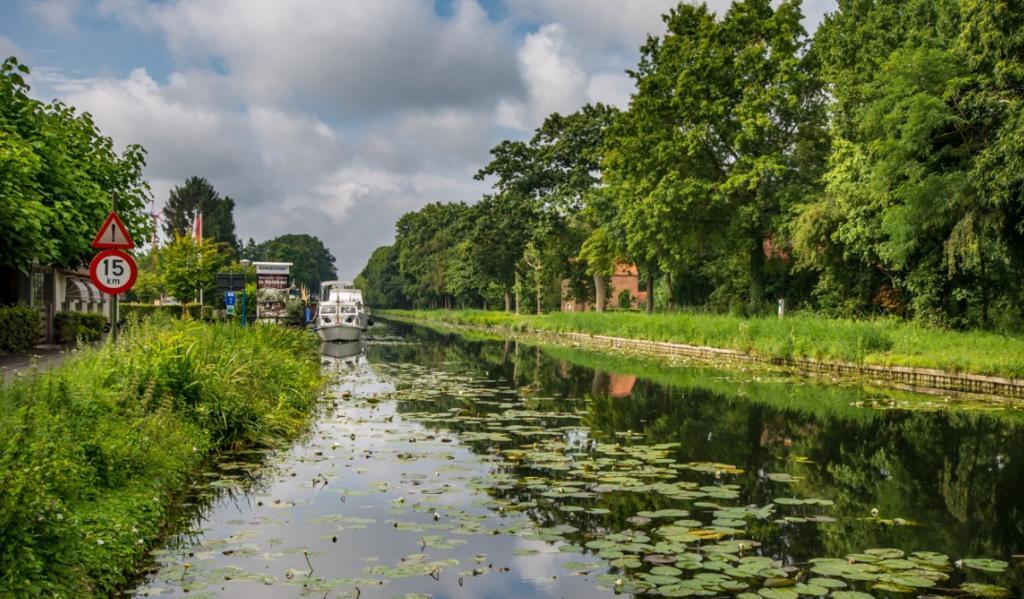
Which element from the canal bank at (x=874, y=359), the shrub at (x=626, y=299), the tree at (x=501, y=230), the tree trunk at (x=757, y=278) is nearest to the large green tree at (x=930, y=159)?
the canal bank at (x=874, y=359)

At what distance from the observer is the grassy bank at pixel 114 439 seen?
513 cm

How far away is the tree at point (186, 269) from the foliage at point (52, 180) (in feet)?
72.6

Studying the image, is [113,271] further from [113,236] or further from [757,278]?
[757,278]

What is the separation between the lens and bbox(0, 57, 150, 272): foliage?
17.3m

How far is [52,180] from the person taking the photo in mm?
20359

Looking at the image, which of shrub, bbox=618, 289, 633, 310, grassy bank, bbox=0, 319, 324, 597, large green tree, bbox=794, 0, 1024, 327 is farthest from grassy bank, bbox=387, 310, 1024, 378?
shrub, bbox=618, 289, 633, 310

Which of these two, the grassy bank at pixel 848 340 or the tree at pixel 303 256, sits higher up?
the tree at pixel 303 256

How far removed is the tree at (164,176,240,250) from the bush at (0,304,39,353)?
311ft

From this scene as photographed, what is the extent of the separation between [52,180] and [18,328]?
3940mm

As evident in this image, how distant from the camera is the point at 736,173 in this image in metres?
35.6

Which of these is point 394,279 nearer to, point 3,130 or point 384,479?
point 3,130

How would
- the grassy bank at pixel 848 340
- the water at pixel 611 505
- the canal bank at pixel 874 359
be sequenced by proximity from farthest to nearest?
the grassy bank at pixel 848 340
the canal bank at pixel 874 359
the water at pixel 611 505

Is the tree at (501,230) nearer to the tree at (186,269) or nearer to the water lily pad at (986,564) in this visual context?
the tree at (186,269)

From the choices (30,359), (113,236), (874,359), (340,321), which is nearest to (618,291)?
(340,321)
